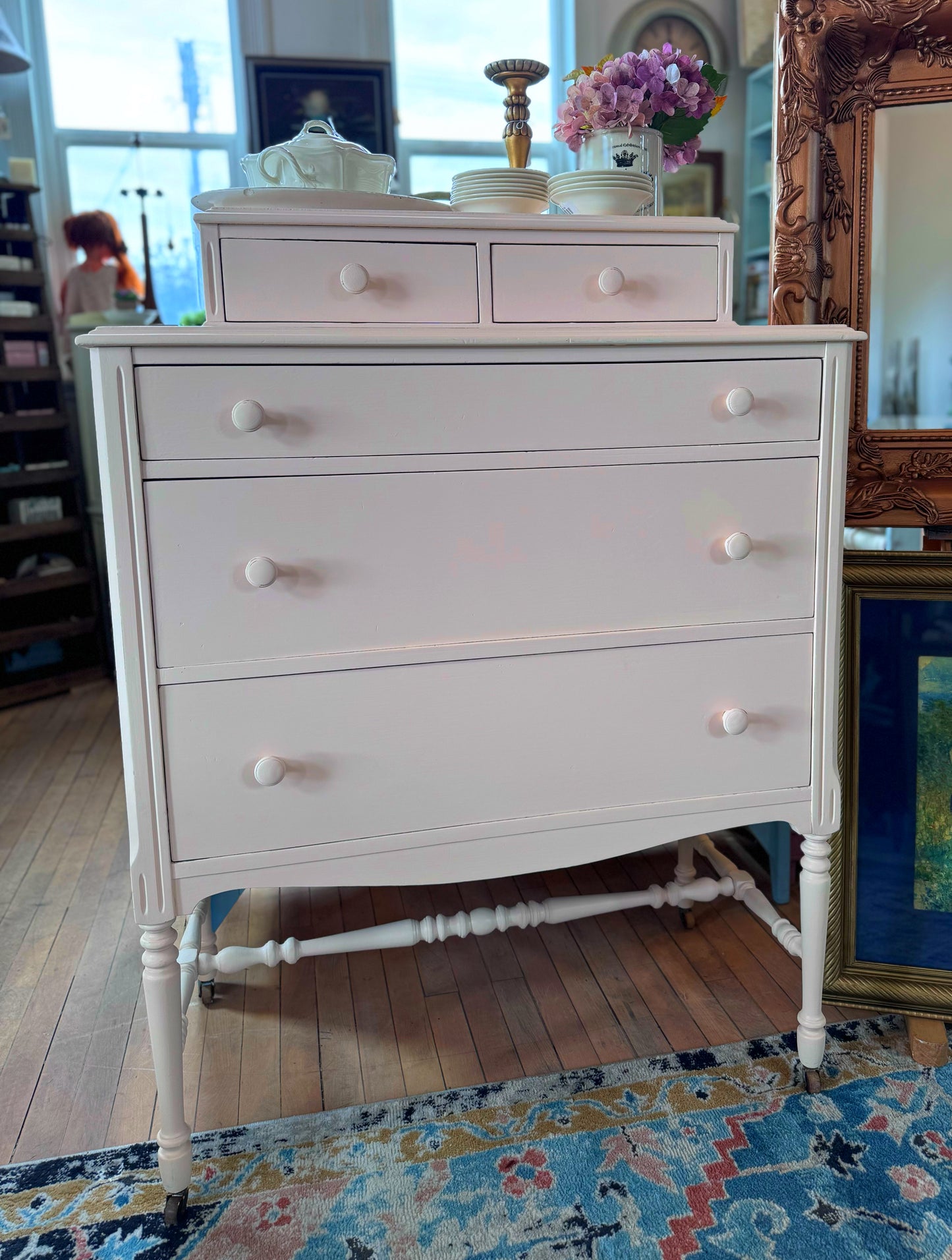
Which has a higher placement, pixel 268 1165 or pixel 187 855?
pixel 187 855

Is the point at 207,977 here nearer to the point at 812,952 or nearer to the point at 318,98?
the point at 812,952

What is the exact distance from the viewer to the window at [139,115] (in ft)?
13.9

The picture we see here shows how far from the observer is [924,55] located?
1.56 meters

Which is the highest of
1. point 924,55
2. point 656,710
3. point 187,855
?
point 924,55

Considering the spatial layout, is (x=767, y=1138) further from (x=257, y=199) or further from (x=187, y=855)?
(x=257, y=199)

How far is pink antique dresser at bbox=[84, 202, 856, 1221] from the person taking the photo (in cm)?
116

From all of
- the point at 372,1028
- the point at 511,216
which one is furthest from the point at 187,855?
the point at 511,216

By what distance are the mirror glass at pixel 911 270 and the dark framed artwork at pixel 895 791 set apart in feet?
0.96

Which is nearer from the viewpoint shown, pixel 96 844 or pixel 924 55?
pixel 924 55

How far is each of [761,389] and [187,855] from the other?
0.95 meters

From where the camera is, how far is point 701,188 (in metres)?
5.10

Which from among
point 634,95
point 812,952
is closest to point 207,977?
point 812,952

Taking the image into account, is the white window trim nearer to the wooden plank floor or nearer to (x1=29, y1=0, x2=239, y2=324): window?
(x1=29, y1=0, x2=239, y2=324): window

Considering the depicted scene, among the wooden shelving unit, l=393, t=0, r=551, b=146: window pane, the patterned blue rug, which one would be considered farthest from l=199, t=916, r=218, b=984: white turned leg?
l=393, t=0, r=551, b=146: window pane
